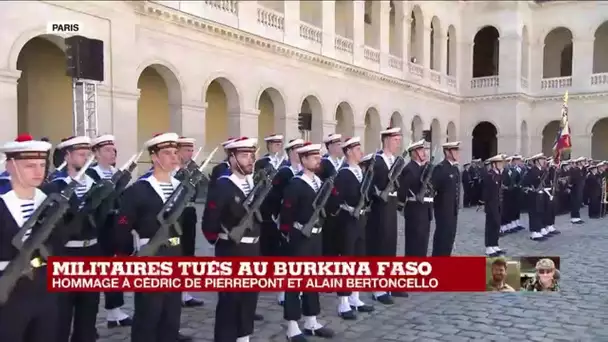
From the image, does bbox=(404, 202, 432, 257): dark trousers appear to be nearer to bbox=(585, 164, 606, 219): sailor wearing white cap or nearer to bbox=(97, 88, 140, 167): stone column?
bbox=(97, 88, 140, 167): stone column

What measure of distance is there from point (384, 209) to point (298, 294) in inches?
95.6

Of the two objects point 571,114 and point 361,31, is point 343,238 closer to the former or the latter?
point 361,31

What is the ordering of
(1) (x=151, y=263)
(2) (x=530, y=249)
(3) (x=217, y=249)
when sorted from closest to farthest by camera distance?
(1) (x=151, y=263)
(3) (x=217, y=249)
(2) (x=530, y=249)

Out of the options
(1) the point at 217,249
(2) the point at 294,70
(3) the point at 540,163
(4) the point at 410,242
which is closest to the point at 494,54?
(2) the point at 294,70

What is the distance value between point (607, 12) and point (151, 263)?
35.8 meters

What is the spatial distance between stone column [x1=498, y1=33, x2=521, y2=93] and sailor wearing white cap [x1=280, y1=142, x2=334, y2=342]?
31260 mm

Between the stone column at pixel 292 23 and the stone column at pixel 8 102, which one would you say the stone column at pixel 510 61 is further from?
the stone column at pixel 8 102

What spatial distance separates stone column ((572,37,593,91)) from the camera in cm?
3441

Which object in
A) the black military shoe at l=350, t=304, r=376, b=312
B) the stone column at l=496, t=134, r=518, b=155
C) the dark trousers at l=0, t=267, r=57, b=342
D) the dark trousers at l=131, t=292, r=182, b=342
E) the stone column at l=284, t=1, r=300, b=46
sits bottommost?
the black military shoe at l=350, t=304, r=376, b=312

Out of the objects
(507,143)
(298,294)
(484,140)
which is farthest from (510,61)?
(298,294)

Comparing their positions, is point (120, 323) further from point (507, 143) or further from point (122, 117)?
point (507, 143)

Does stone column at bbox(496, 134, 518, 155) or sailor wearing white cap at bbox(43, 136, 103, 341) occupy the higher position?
stone column at bbox(496, 134, 518, 155)

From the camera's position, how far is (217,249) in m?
5.54

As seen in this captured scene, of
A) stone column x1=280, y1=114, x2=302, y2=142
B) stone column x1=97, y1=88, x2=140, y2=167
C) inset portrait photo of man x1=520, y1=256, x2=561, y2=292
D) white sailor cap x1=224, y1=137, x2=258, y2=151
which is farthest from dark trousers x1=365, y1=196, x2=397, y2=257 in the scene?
stone column x1=280, y1=114, x2=302, y2=142
